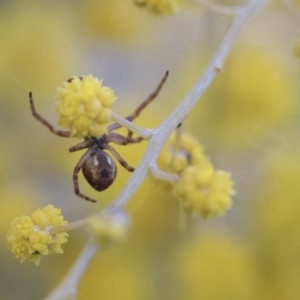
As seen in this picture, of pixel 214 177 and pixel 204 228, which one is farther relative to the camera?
pixel 204 228

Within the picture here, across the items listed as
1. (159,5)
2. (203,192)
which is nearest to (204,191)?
(203,192)

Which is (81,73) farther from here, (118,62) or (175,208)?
(175,208)

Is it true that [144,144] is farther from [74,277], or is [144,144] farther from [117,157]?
[74,277]

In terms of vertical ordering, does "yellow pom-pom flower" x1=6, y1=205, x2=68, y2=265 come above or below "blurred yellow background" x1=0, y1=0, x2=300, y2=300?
below

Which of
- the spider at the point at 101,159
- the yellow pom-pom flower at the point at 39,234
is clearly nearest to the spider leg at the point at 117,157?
the spider at the point at 101,159

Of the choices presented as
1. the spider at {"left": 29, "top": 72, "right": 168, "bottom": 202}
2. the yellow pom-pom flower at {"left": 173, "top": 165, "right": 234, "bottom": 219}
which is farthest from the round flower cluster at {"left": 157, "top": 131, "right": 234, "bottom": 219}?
the spider at {"left": 29, "top": 72, "right": 168, "bottom": 202}

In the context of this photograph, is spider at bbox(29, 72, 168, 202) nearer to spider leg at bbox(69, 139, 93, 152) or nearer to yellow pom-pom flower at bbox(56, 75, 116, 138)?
spider leg at bbox(69, 139, 93, 152)

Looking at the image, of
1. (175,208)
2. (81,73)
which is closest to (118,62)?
(81,73)
